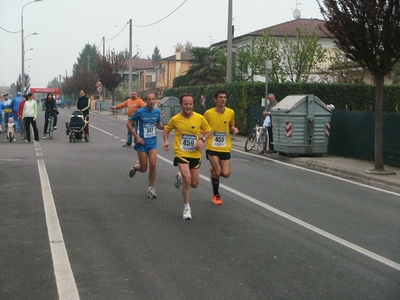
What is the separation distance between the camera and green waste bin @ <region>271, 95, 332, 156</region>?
65.4 ft

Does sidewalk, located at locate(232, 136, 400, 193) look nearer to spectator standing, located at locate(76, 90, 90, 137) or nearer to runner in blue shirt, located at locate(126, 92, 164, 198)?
runner in blue shirt, located at locate(126, 92, 164, 198)

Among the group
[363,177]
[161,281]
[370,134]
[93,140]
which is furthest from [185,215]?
[93,140]

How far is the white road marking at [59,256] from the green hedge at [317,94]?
18.6m

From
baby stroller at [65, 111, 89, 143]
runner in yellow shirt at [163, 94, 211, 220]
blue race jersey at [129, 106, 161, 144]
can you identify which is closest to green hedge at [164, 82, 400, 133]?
baby stroller at [65, 111, 89, 143]

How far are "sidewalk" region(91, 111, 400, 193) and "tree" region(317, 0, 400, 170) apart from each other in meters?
0.67

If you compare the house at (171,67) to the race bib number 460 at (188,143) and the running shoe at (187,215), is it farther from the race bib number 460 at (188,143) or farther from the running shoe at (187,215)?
the running shoe at (187,215)

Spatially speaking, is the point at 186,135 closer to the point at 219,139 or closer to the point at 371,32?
the point at 219,139

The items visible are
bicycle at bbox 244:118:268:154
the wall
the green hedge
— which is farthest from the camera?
the green hedge

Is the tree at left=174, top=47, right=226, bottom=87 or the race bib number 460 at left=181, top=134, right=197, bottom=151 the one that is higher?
the tree at left=174, top=47, right=226, bottom=87

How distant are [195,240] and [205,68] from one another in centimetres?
5168

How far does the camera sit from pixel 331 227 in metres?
9.30

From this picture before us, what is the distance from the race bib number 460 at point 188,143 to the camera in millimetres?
9805

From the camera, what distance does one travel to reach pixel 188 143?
981 cm

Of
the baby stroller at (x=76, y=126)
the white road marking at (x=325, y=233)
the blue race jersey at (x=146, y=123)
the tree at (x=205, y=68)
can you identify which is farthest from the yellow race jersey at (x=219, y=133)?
the tree at (x=205, y=68)
